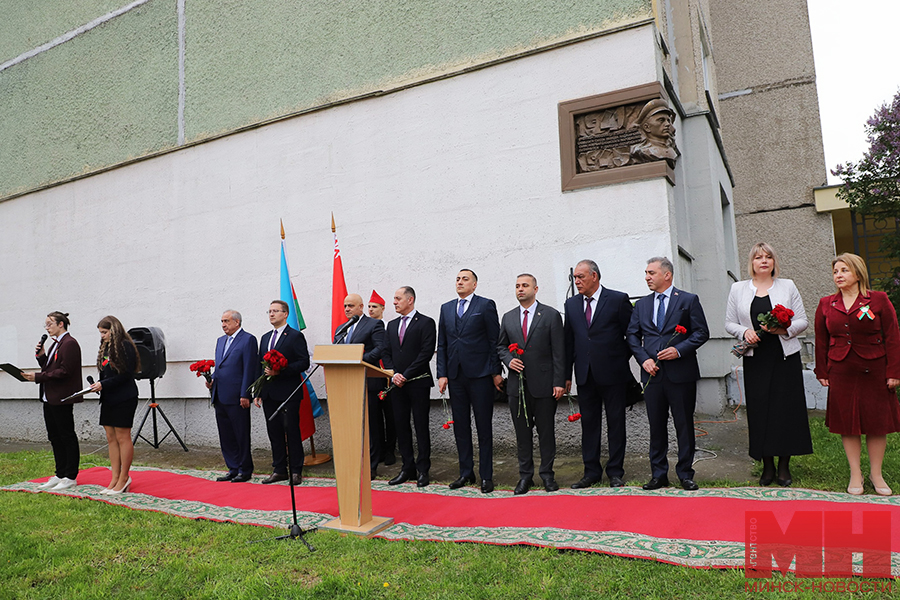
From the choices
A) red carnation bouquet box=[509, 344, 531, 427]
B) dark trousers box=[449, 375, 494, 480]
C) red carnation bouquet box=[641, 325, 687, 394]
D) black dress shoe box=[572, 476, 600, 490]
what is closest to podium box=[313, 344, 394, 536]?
dark trousers box=[449, 375, 494, 480]

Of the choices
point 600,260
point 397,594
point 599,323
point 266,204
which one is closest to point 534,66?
point 600,260

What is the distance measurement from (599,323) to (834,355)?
1.69 metres

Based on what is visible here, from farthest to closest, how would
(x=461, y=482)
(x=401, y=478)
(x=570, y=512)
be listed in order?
(x=401, y=478) < (x=461, y=482) < (x=570, y=512)

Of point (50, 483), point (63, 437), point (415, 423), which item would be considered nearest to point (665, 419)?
point (415, 423)

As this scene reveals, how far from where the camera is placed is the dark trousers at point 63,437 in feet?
20.6

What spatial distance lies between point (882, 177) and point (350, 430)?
10344mm

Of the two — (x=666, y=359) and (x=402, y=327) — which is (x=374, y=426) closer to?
(x=402, y=327)

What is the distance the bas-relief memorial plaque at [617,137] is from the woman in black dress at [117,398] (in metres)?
4.82

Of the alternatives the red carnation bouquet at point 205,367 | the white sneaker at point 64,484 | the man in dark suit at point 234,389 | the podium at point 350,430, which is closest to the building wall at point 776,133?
the man in dark suit at point 234,389

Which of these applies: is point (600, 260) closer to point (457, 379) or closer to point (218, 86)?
point (457, 379)

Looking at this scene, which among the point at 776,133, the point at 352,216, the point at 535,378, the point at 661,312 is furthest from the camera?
the point at 776,133

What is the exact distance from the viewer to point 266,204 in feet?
28.5

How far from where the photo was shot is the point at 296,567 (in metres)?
3.70

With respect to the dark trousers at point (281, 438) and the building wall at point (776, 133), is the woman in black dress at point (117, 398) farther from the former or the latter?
the building wall at point (776, 133)
